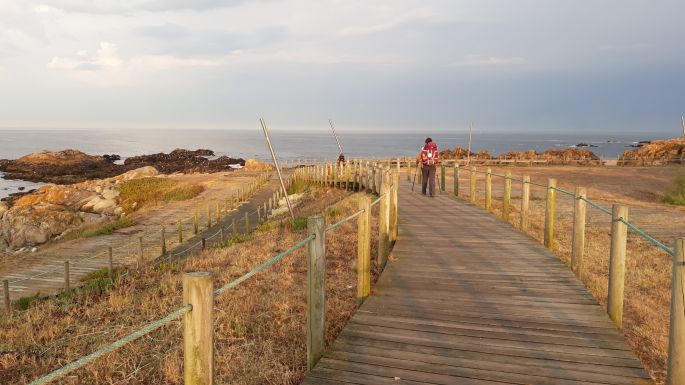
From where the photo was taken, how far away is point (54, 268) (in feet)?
56.1

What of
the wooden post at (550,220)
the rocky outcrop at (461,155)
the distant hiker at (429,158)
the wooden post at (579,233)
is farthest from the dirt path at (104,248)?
the rocky outcrop at (461,155)

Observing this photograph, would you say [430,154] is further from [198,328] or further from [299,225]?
[198,328]

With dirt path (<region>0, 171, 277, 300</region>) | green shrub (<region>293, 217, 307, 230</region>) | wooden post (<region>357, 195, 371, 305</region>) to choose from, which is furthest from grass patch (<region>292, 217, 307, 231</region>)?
wooden post (<region>357, 195, 371, 305</region>)

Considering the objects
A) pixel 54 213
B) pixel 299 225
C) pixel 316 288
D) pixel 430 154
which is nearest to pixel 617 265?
pixel 316 288

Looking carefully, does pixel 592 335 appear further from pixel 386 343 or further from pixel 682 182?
pixel 682 182

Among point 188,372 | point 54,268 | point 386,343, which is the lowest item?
point 54,268

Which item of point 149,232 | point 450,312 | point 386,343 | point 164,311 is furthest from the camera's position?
point 149,232

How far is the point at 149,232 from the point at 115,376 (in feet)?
67.8

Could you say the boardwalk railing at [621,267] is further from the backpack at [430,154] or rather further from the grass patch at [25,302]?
the grass patch at [25,302]

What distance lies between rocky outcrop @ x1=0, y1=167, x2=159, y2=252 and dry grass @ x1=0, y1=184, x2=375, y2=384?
69.8ft

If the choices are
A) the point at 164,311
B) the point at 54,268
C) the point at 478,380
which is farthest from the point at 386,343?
the point at 54,268

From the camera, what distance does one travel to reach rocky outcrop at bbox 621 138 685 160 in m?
45.8

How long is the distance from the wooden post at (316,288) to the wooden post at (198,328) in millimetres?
1620

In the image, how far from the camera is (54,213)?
30.8m
